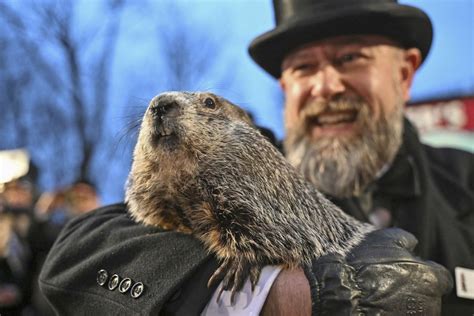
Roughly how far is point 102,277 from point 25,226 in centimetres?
318

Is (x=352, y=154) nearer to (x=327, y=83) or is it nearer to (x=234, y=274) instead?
(x=327, y=83)

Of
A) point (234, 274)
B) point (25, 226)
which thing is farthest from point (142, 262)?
point (25, 226)

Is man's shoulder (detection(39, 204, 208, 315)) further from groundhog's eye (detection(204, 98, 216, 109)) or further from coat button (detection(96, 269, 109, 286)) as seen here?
groundhog's eye (detection(204, 98, 216, 109))

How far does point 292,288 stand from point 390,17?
1.63 meters

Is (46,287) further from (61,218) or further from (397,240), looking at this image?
(61,218)

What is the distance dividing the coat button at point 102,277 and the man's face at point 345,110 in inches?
54.4

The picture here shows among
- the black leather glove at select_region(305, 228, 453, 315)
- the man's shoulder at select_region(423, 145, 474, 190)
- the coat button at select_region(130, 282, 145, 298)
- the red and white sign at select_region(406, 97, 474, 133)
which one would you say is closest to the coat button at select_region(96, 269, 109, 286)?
the coat button at select_region(130, 282, 145, 298)

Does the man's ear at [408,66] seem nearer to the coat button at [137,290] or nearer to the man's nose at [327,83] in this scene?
the man's nose at [327,83]

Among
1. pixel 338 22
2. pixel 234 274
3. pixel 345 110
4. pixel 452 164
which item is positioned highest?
pixel 338 22

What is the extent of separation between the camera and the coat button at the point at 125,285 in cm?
162

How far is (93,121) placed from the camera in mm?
9586

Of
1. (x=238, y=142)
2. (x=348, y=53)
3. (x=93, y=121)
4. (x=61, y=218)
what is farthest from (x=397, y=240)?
(x=93, y=121)

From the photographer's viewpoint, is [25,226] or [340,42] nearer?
[340,42]

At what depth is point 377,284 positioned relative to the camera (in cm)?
156
